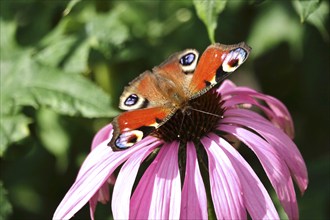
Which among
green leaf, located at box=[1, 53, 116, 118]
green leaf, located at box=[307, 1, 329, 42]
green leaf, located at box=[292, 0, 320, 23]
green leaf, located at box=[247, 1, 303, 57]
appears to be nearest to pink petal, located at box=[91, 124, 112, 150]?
green leaf, located at box=[1, 53, 116, 118]

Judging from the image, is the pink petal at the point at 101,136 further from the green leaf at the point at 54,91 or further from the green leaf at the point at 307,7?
the green leaf at the point at 307,7

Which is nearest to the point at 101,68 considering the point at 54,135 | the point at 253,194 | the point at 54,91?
the point at 54,135

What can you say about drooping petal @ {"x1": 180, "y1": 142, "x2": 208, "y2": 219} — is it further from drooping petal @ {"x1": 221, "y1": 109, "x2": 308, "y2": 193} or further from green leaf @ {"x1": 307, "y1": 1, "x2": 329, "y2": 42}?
green leaf @ {"x1": 307, "y1": 1, "x2": 329, "y2": 42}

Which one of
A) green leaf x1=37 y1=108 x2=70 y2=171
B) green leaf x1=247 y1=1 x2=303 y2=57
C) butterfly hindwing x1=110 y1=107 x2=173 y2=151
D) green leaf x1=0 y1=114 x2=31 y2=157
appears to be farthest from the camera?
green leaf x1=247 y1=1 x2=303 y2=57

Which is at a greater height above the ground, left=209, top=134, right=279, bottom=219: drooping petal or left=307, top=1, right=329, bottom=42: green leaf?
left=307, top=1, right=329, bottom=42: green leaf

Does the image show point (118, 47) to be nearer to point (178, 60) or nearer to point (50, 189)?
point (178, 60)

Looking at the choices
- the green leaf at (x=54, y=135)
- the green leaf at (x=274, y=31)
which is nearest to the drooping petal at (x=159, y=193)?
the green leaf at (x=54, y=135)
